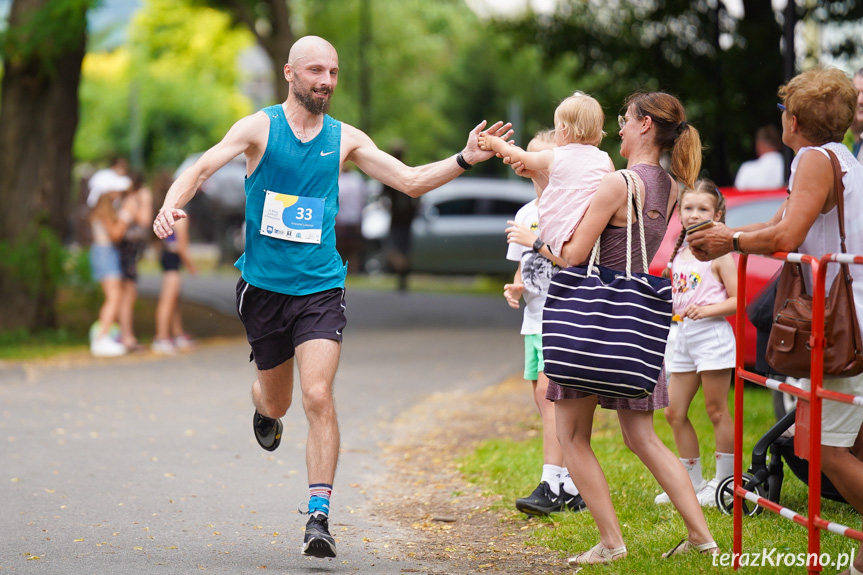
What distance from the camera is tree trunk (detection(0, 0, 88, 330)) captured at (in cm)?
1323

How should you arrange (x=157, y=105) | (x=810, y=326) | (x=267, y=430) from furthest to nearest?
(x=157, y=105) → (x=267, y=430) → (x=810, y=326)

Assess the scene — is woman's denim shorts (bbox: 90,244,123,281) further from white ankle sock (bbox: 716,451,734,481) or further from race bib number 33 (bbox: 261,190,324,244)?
white ankle sock (bbox: 716,451,734,481)

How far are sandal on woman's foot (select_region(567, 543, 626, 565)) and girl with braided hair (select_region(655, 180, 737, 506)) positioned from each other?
1.16 metres

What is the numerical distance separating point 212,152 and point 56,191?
30.6 ft

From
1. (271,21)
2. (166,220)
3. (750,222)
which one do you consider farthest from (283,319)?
(271,21)

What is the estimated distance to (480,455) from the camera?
7.29 metres

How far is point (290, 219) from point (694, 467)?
245cm

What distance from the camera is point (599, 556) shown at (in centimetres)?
473

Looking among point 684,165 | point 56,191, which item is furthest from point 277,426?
point 56,191

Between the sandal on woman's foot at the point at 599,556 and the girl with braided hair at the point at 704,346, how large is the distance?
1.16m

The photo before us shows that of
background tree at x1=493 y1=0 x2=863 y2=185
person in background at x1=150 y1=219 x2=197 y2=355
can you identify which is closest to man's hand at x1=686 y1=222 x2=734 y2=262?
background tree at x1=493 y1=0 x2=863 y2=185

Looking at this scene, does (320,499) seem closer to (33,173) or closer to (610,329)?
(610,329)

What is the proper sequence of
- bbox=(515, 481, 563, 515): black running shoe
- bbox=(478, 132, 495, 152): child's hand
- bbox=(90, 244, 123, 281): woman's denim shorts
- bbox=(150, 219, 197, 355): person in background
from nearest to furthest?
bbox=(478, 132, 495, 152): child's hand < bbox=(515, 481, 563, 515): black running shoe < bbox=(90, 244, 123, 281): woman's denim shorts < bbox=(150, 219, 197, 355): person in background

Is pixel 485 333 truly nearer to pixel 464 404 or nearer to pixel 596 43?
pixel 596 43
